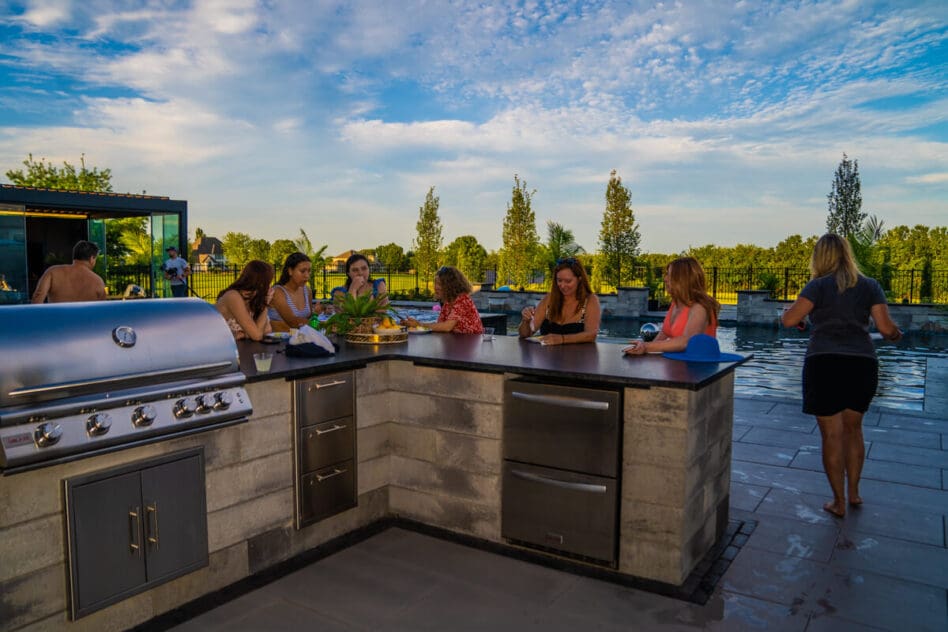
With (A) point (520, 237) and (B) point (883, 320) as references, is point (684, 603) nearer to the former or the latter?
(B) point (883, 320)

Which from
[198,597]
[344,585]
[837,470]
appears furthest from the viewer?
[837,470]

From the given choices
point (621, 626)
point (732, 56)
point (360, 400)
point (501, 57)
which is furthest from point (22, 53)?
point (621, 626)

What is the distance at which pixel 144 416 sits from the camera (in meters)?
2.33

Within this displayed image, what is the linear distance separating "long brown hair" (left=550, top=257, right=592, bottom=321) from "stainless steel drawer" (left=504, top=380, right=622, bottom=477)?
4.48ft

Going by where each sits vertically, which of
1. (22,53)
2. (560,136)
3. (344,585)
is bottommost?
(344,585)

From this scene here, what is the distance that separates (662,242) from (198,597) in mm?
22682

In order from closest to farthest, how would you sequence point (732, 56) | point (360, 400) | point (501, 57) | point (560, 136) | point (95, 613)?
point (95, 613), point (360, 400), point (501, 57), point (732, 56), point (560, 136)

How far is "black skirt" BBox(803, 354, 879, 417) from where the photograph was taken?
3.58 metres

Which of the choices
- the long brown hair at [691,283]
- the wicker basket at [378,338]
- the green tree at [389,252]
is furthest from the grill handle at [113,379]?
the green tree at [389,252]

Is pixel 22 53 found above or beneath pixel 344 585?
above

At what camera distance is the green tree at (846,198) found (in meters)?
18.4

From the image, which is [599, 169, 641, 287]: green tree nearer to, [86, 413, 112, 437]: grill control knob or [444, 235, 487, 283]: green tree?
[444, 235, 487, 283]: green tree

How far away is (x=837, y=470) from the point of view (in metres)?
3.77

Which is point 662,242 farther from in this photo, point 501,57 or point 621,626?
point 621,626
